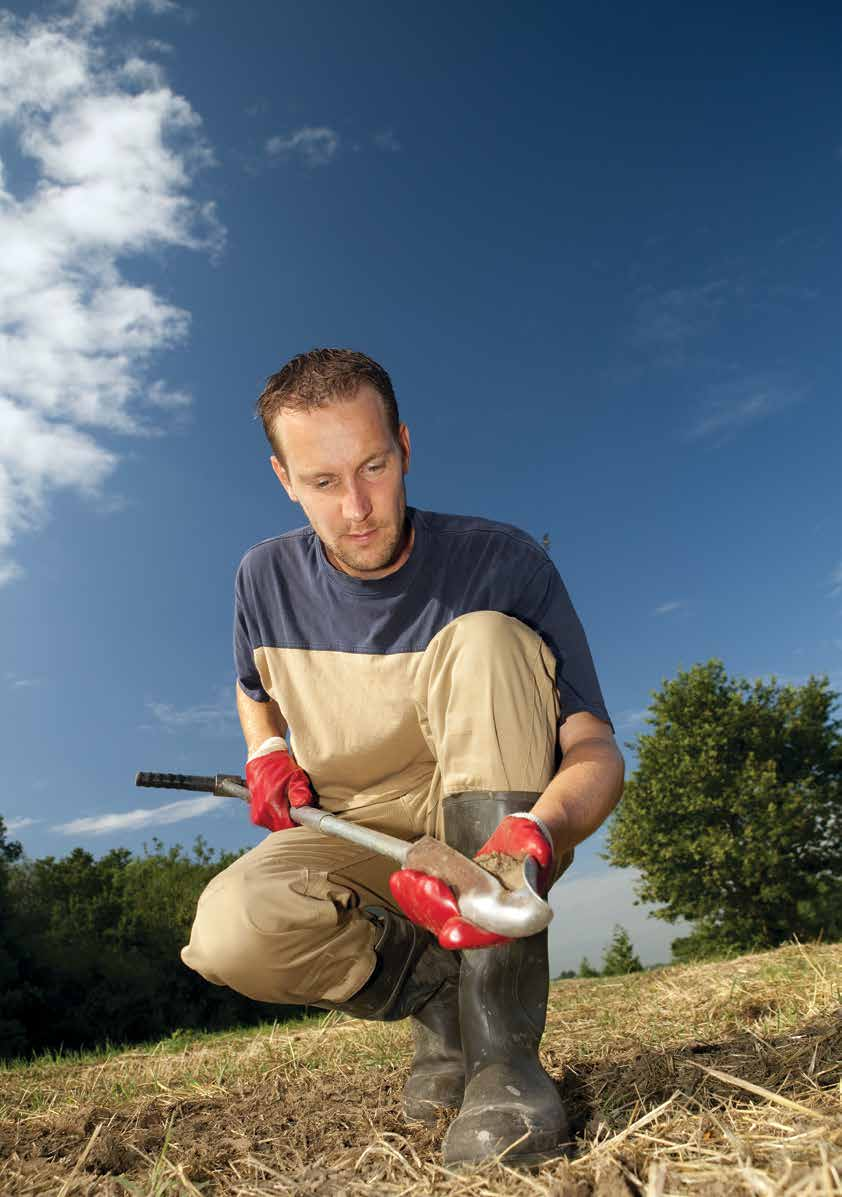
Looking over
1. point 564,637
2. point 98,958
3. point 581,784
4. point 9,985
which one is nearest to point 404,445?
point 564,637

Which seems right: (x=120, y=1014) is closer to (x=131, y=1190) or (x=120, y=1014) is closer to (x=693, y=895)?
(x=693, y=895)

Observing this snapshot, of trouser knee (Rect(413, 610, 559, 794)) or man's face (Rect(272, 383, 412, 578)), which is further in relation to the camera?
man's face (Rect(272, 383, 412, 578))

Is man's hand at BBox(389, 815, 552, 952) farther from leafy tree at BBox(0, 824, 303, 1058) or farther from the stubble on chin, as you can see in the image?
leafy tree at BBox(0, 824, 303, 1058)

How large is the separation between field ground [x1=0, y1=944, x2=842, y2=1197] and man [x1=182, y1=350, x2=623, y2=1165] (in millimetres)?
300

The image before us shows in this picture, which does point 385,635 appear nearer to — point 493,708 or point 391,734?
point 391,734

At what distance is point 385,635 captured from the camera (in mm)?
2955

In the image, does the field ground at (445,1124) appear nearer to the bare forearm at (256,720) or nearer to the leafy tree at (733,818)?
the bare forearm at (256,720)

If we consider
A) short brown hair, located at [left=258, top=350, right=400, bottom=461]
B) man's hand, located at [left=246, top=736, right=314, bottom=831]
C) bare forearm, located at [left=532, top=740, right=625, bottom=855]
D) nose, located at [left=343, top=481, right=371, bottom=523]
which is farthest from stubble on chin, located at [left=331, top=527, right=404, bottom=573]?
bare forearm, located at [left=532, top=740, right=625, bottom=855]

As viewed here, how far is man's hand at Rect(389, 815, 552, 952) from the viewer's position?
2068 millimetres

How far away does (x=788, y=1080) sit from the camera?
93.6 inches

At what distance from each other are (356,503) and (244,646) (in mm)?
878

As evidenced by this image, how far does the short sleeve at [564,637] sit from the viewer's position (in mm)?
2723

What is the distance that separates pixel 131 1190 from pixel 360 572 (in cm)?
178

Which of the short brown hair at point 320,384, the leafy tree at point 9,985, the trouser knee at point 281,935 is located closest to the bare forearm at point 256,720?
the trouser knee at point 281,935
